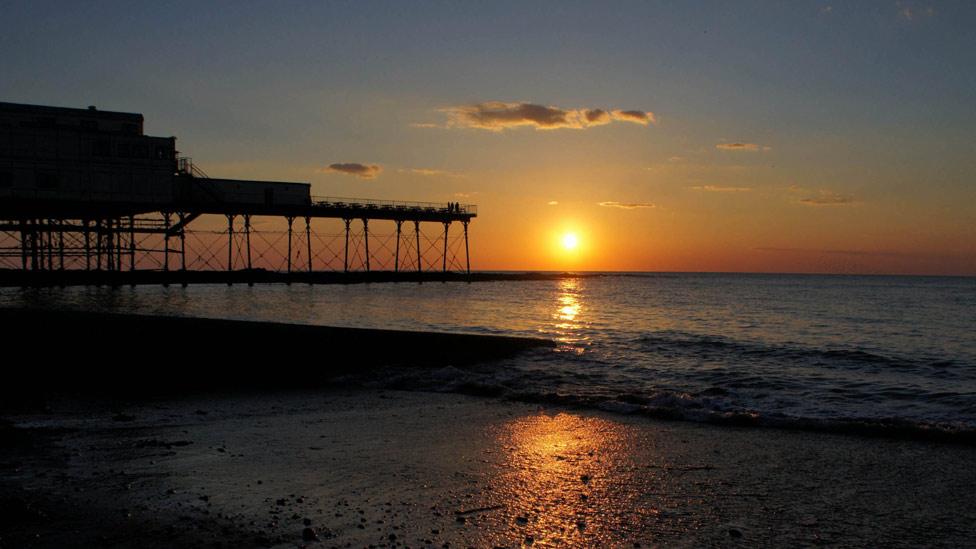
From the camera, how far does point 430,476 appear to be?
7590 millimetres

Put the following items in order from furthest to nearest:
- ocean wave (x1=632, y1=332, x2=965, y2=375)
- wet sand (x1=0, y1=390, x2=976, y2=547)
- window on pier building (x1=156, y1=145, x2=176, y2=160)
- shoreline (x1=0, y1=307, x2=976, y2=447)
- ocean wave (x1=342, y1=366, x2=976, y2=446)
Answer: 1. window on pier building (x1=156, y1=145, x2=176, y2=160)
2. ocean wave (x1=632, y1=332, x2=965, y2=375)
3. shoreline (x1=0, y1=307, x2=976, y2=447)
4. ocean wave (x1=342, y1=366, x2=976, y2=446)
5. wet sand (x1=0, y1=390, x2=976, y2=547)

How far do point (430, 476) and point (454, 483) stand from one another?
1.26ft

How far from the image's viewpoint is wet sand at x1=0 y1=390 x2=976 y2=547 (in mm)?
5840

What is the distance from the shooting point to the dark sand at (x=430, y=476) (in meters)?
5.88

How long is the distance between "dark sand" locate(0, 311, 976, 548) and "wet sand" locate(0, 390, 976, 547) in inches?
1.1

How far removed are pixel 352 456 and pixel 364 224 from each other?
60573 mm

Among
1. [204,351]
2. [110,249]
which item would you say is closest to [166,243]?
[110,249]

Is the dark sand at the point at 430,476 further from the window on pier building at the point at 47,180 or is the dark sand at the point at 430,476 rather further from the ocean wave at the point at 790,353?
the window on pier building at the point at 47,180

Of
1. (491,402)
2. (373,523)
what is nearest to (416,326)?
(491,402)

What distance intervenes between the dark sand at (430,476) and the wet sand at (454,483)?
29 millimetres

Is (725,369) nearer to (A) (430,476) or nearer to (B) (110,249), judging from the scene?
(A) (430,476)

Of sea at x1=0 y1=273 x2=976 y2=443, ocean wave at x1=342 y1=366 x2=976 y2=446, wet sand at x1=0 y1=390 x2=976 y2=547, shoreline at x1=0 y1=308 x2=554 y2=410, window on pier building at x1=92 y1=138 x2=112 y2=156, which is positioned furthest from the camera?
window on pier building at x1=92 y1=138 x2=112 y2=156

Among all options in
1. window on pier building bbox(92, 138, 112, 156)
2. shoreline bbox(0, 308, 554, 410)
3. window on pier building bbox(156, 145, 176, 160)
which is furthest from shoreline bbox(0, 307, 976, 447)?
window on pier building bbox(156, 145, 176, 160)

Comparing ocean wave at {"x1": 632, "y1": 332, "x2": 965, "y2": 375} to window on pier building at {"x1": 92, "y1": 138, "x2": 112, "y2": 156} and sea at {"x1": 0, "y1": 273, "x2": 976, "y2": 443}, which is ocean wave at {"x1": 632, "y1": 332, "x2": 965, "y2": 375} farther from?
window on pier building at {"x1": 92, "y1": 138, "x2": 112, "y2": 156}
